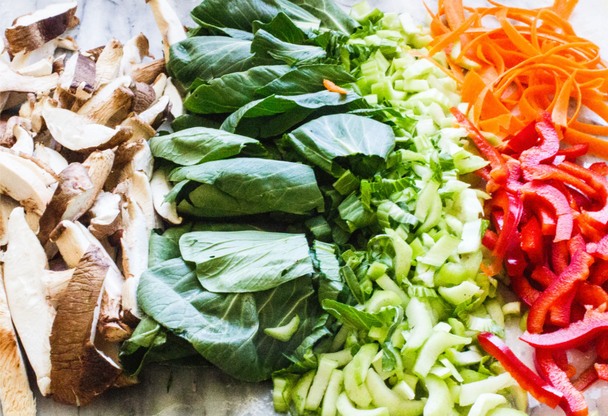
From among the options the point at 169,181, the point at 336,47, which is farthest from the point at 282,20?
the point at 169,181

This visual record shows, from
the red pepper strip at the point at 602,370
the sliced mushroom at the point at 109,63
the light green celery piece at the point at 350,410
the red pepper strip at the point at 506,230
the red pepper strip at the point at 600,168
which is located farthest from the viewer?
the sliced mushroom at the point at 109,63

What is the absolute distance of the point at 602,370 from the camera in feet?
4.29

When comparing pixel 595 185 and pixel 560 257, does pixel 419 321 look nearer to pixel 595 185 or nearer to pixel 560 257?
pixel 560 257

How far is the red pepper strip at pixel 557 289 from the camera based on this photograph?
1355 millimetres

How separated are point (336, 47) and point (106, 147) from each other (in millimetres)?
913

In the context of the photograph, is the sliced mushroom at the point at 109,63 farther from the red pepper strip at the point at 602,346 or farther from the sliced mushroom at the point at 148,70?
the red pepper strip at the point at 602,346

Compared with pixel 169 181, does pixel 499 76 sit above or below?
above

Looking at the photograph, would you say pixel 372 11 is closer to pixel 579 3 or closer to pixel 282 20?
pixel 282 20

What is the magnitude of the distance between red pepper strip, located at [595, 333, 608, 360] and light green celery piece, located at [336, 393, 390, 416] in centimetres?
69

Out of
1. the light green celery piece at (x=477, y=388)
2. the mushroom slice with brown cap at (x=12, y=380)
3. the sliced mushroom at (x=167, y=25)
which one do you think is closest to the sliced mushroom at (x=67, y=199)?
the mushroom slice with brown cap at (x=12, y=380)

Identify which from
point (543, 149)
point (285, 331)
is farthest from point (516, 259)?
point (285, 331)

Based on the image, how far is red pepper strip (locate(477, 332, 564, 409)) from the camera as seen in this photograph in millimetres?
1228

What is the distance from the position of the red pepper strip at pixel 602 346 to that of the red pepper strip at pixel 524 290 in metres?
0.20

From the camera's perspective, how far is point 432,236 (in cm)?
142
